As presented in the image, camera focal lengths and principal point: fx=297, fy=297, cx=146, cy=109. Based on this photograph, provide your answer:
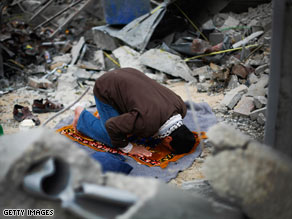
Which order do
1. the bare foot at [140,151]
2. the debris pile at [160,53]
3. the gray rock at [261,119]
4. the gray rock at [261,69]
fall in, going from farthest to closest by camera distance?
the debris pile at [160,53] → the gray rock at [261,69] → the gray rock at [261,119] → the bare foot at [140,151]

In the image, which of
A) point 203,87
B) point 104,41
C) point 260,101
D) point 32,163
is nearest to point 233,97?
point 260,101

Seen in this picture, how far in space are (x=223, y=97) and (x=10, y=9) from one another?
11.2m

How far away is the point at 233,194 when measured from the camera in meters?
1.67

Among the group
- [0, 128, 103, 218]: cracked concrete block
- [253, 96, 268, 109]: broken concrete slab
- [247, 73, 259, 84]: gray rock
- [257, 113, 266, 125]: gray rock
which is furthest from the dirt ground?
[0, 128, 103, 218]: cracked concrete block

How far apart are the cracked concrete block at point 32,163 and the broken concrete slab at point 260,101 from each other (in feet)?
12.1

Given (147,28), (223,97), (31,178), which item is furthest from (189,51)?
(31,178)

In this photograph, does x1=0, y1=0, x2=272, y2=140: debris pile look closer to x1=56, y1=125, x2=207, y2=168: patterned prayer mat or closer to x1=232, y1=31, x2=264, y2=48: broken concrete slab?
x1=232, y1=31, x2=264, y2=48: broken concrete slab

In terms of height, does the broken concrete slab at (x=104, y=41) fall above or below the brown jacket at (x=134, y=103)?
below

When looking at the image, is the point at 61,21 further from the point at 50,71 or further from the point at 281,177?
the point at 281,177

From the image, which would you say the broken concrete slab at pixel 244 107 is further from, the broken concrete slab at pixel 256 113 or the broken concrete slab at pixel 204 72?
the broken concrete slab at pixel 204 72

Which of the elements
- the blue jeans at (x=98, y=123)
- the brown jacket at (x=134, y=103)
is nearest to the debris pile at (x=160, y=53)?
the brown jacket at (x=134, y=103)

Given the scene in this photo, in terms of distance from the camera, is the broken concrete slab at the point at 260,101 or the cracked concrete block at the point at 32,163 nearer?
the cracked concrete block at the point at 32,163

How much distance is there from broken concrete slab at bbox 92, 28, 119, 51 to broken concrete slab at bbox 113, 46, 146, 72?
0.41 m

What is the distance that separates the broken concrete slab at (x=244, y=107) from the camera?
4748 mm
